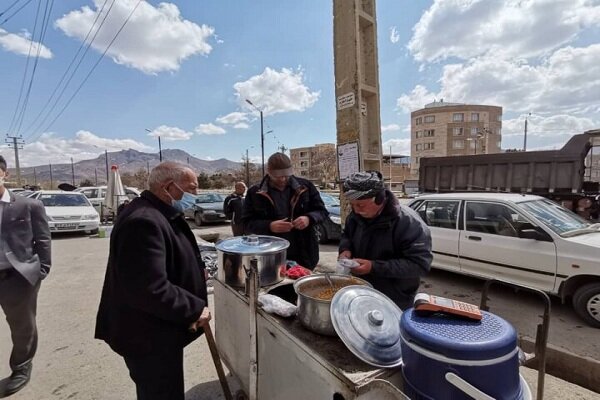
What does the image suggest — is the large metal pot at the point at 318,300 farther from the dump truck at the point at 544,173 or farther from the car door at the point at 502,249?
the dump truck at the point at 544,173

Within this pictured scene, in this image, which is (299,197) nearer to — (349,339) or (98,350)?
(349,339)

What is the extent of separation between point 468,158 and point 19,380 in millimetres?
10104

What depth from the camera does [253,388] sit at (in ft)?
5.93

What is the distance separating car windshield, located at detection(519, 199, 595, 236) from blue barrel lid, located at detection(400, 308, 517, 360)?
13.2ft

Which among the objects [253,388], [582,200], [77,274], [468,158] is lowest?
[77,274]

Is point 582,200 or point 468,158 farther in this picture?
point 468,158

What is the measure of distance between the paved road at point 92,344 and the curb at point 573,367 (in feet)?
1.26

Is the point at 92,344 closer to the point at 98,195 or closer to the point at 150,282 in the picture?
the point at 150,282

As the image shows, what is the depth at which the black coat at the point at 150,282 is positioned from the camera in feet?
5.14

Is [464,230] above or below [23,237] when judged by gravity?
below

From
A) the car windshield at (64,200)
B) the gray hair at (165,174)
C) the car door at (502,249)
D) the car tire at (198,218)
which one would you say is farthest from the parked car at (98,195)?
the gray hair at (165,174)

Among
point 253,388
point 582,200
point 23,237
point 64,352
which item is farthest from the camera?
point 582,200

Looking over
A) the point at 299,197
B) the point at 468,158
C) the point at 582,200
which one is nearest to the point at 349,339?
the point at 299,197

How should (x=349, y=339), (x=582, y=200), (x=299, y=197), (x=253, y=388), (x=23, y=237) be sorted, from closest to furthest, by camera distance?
(x=349, y=339) → (x=253, y=388) → (x=23, y=237) → (x=299, y=197) → (x=582, y=200)
